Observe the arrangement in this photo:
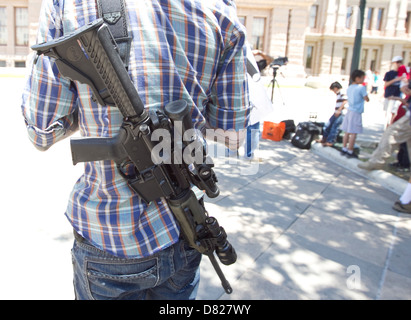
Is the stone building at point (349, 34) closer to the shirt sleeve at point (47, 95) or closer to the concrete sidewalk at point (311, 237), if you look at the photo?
the concrete sidewalk at point (311, 237)

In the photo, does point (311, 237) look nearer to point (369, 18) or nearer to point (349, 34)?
point (349, 34)

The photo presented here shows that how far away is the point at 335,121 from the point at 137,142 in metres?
6.91

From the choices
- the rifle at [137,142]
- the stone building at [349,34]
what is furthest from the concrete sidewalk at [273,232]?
the stone building at [349,34]

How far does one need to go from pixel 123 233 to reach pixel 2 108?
1113cm

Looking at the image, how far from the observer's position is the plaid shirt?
1110 mm

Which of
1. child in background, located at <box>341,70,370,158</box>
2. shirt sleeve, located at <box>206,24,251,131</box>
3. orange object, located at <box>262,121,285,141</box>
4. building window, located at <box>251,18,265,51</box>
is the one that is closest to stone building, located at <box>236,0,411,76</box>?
building window, located at <box>251,18,265,51</box>

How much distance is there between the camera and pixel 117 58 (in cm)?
102

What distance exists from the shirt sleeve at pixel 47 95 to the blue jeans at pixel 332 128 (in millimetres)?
6933

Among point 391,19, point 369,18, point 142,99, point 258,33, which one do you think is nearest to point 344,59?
point 369,18

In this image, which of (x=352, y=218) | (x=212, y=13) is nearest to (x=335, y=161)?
(x=352, y=218)

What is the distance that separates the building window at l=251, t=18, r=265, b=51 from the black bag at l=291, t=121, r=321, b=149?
25840 mm

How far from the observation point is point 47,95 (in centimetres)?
114
